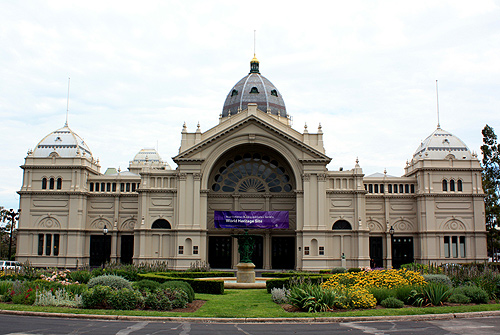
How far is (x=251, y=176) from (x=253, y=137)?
546cm

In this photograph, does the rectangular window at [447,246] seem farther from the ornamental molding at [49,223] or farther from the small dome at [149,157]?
the small dome at [149,157]

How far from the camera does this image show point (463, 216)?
188 feet

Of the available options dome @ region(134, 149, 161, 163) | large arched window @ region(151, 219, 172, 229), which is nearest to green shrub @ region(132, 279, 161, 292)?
large arched window @ region(151, 219, 172, 229)

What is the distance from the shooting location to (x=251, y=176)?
59469 millimetres

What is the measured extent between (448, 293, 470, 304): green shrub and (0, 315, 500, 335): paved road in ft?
11.1

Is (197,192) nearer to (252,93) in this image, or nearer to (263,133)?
(263,133)

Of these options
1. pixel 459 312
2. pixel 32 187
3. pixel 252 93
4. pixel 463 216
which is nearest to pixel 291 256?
pixel 463 216

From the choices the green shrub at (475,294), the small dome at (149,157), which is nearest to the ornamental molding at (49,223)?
the small dome at (149,157)

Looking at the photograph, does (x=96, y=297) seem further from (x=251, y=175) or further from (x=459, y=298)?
(x=251, y=175)

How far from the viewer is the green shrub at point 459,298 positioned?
77.0 ft

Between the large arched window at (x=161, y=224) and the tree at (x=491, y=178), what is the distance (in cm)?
3957

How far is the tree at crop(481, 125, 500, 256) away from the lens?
214 ft

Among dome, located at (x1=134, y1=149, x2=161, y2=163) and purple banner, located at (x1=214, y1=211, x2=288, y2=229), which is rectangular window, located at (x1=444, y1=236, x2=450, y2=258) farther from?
dome, located at (x1=134, y1=149, x2=161, y2=163)

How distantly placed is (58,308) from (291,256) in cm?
3920
